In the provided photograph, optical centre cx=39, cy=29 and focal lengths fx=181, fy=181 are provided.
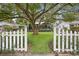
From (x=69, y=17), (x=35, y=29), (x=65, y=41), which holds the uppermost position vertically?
(x=69, y=17)

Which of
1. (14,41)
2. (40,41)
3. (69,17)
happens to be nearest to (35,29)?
(40,41)

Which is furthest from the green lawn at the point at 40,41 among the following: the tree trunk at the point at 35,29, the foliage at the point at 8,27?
the foliage at the point at 8,27

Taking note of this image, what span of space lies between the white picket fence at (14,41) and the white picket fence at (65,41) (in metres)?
0.36

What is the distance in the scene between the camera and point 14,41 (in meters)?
2.09

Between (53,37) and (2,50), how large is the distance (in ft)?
2.00

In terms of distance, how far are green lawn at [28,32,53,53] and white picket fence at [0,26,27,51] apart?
78 mm

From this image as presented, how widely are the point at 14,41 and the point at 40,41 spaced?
0.30 m

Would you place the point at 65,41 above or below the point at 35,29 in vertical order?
below

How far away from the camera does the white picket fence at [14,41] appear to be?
2.08 meters

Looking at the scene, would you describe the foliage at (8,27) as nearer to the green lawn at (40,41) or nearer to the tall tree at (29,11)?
the tall tree at (29,11)

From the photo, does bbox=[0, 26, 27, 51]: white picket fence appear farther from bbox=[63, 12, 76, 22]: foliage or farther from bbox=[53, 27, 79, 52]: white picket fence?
bbox=[63, 12, 76, 22]: foliage

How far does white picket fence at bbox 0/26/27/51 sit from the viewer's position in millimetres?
2078

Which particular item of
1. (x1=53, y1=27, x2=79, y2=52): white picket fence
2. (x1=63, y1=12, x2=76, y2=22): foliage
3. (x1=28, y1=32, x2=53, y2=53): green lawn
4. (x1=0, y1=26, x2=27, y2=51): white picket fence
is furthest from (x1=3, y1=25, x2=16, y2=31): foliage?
(x1=63, y1=12, x2=76, y2=22): foliage

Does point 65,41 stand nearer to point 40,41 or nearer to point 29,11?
point 40,41
